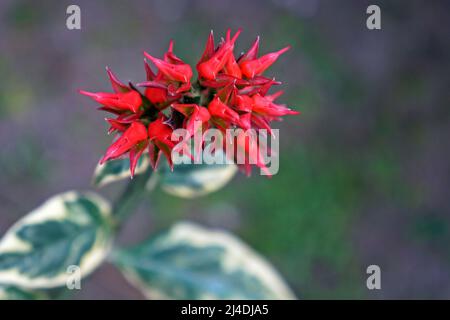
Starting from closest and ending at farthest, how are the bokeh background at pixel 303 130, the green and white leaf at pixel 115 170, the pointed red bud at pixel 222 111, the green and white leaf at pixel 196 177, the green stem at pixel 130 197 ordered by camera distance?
the pointed red bud at pixel 222 111 → the green and white leaf at pixel 115 170 → the green stem at pixel 130 197 → the green and white leaf at pixel 196 177 → the bokeh background at pixel 303 130

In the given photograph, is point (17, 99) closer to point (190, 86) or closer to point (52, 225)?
point (52, 225)

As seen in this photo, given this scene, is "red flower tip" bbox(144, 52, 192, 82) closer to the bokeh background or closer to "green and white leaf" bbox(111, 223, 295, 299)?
"green and white leaf" bbox(111, 223, 295, 299)

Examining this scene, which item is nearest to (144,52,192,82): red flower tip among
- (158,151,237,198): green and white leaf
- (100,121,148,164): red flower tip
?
(100,121,148,164): red flower tip

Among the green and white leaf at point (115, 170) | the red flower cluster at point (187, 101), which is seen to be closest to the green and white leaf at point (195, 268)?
the green and white leaf at point (115, 170)

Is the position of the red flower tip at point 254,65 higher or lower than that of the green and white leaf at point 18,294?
higher

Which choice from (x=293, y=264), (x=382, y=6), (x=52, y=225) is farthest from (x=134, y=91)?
(x=382, y=6)

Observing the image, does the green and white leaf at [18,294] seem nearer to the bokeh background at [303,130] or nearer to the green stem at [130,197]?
the green stem at [130,197]
